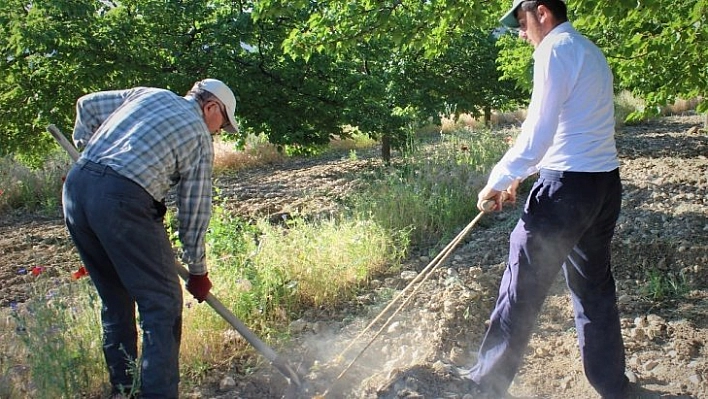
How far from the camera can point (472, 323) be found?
3.75m

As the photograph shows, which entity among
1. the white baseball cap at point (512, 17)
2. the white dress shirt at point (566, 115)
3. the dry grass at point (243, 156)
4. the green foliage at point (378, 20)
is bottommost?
the dry grass at point (243, 156)

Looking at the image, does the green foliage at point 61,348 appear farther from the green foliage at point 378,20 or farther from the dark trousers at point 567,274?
the green foliage at point 378,20

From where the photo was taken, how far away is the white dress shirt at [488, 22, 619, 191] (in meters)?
2.43

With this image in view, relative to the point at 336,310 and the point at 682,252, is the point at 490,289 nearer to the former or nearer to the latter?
the point at 336,310

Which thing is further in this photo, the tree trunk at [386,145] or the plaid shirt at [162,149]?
the tree trunk at [386,145]

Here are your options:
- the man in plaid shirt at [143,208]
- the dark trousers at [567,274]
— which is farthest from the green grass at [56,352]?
the dark trousers at [567,274]

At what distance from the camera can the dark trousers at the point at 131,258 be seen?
8.10 feet

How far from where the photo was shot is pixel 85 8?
21.3 ft

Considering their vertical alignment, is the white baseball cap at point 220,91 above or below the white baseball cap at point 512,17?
below

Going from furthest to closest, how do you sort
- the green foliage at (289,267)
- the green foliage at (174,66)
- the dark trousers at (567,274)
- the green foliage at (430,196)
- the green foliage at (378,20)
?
the green foliage at (174,66) → the green foliage at (430,196) → the green foliage at (378,20) → the green foliage at (289,267) → the dark trousers at (567,274)

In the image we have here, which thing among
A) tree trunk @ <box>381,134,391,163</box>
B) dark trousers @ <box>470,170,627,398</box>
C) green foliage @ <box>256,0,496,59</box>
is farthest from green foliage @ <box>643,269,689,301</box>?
tree trunk @ <box>381,134,391,163</box>

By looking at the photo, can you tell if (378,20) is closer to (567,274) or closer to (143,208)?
(567,274)

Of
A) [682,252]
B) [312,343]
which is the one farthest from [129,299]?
[682,252]

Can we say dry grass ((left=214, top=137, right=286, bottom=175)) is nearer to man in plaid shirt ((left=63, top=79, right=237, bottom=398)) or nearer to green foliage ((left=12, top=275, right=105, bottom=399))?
green foliage ((left=12, top=275, right=105, bottom=399))
